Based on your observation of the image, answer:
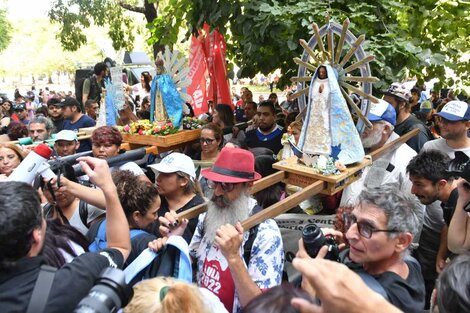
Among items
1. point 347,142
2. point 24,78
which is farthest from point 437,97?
point 24,78

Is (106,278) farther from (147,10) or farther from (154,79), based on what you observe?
(147,10)

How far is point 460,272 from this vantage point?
1.30m

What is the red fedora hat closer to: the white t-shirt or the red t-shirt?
the red t-shirt

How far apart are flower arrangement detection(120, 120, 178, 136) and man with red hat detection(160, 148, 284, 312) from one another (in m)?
2.06

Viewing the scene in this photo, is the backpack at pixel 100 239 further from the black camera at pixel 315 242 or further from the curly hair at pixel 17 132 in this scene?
the curly hair at pixel 17 132

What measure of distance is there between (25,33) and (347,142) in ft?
159

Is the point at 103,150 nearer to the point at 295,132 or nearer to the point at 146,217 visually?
the point at 146,217

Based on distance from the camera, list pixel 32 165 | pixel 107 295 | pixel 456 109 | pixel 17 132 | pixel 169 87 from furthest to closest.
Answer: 1. pixel 17 132
2. pixel 169 87
3. pixel 456 109
4. pixel 32 165
5. pixel 107 295

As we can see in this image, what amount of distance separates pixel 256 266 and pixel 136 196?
778mm

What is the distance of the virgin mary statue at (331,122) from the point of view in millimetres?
2803

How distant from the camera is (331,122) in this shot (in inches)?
113

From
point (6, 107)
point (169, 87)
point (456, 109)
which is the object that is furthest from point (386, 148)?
point (6, 107)

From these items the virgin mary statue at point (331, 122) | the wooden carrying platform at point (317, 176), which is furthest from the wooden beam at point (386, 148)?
the virgin mary statue at point (331, 122)

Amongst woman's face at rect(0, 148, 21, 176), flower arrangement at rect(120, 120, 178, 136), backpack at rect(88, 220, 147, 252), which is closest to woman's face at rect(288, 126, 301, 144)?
flower arrangement at rect(120, 120, 178, 136)
